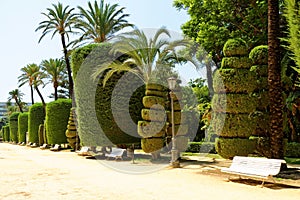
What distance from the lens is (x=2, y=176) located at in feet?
43.9

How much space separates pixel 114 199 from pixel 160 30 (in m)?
13.0

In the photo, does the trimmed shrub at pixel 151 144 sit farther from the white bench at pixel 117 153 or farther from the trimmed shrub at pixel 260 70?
the trimmed shrub at pixel 260 70

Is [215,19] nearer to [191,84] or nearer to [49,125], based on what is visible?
[191,84]

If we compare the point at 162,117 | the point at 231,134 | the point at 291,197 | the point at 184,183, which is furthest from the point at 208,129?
the point at 291,197

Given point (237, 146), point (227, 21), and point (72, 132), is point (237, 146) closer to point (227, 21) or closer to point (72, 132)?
point (227, 21)

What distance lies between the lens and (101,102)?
21.2 meters

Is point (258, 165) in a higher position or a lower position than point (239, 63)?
lower

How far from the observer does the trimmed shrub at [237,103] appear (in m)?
13.1

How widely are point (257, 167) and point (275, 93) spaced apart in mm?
3119

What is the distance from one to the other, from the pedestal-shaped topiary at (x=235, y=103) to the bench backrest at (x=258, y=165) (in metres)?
1.85

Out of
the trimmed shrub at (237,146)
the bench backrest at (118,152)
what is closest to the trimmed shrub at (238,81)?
the trimmed shrub at (237,146)

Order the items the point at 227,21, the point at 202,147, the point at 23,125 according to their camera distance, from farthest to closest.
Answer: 1. the point at 23,125
2. the point at 202,147
3. the point at 227,21

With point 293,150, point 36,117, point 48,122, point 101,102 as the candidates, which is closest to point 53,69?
point 36,117

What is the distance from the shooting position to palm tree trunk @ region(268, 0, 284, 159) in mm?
12070
